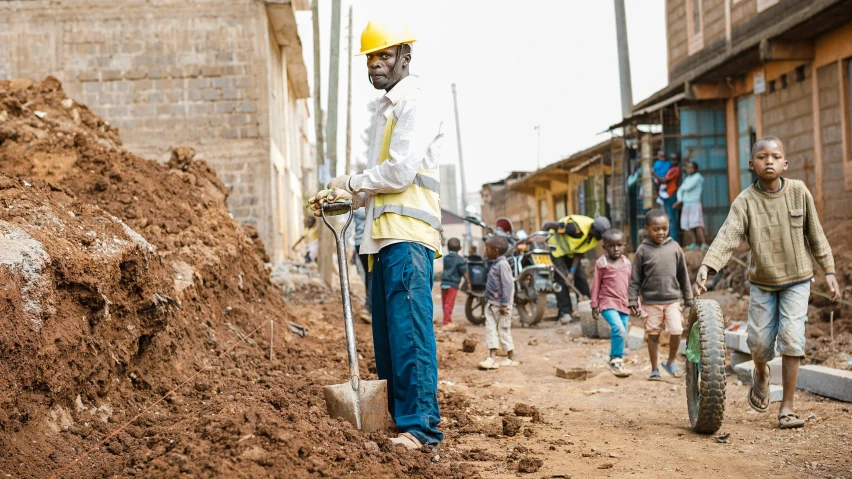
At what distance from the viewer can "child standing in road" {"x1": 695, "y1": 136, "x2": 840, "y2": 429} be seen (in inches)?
205

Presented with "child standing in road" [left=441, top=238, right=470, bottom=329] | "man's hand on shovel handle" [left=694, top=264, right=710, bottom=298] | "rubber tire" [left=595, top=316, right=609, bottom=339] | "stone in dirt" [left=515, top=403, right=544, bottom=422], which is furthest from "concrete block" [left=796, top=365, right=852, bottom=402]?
"child standing in road" [left=441, top=238, right=470, bottom=329]

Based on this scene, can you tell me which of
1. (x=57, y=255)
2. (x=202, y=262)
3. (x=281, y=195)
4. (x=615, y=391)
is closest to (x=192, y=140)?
(x=281, y=195)

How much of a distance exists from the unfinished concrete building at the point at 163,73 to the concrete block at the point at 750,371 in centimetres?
1085

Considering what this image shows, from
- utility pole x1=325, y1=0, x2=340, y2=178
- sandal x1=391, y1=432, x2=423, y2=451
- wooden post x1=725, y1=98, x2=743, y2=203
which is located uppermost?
utility pole x1=325, y1=0, x2=340, y2=178

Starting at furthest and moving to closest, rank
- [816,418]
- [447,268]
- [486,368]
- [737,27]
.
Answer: [737,27]
[447,268]
[486,368]
[816,418]

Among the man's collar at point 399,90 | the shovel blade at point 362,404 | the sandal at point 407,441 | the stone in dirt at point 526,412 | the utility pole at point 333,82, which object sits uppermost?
the utility pole at point 333,82

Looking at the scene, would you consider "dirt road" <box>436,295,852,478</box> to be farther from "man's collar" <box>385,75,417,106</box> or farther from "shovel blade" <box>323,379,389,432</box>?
"man's collar" <box>385,75,417,106</box>

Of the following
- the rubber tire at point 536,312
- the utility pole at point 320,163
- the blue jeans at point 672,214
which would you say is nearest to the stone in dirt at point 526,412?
the rubber tire at point 536,312

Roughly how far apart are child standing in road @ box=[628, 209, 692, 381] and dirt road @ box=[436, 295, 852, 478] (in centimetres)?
33

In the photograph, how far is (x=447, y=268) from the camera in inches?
491

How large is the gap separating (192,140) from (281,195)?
10.7 feet

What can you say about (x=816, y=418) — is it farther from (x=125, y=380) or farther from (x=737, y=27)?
(x=737, y=27)

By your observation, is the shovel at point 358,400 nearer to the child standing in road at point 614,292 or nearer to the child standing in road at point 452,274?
the child standing in road at point 614,292

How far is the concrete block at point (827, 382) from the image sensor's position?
575cm
